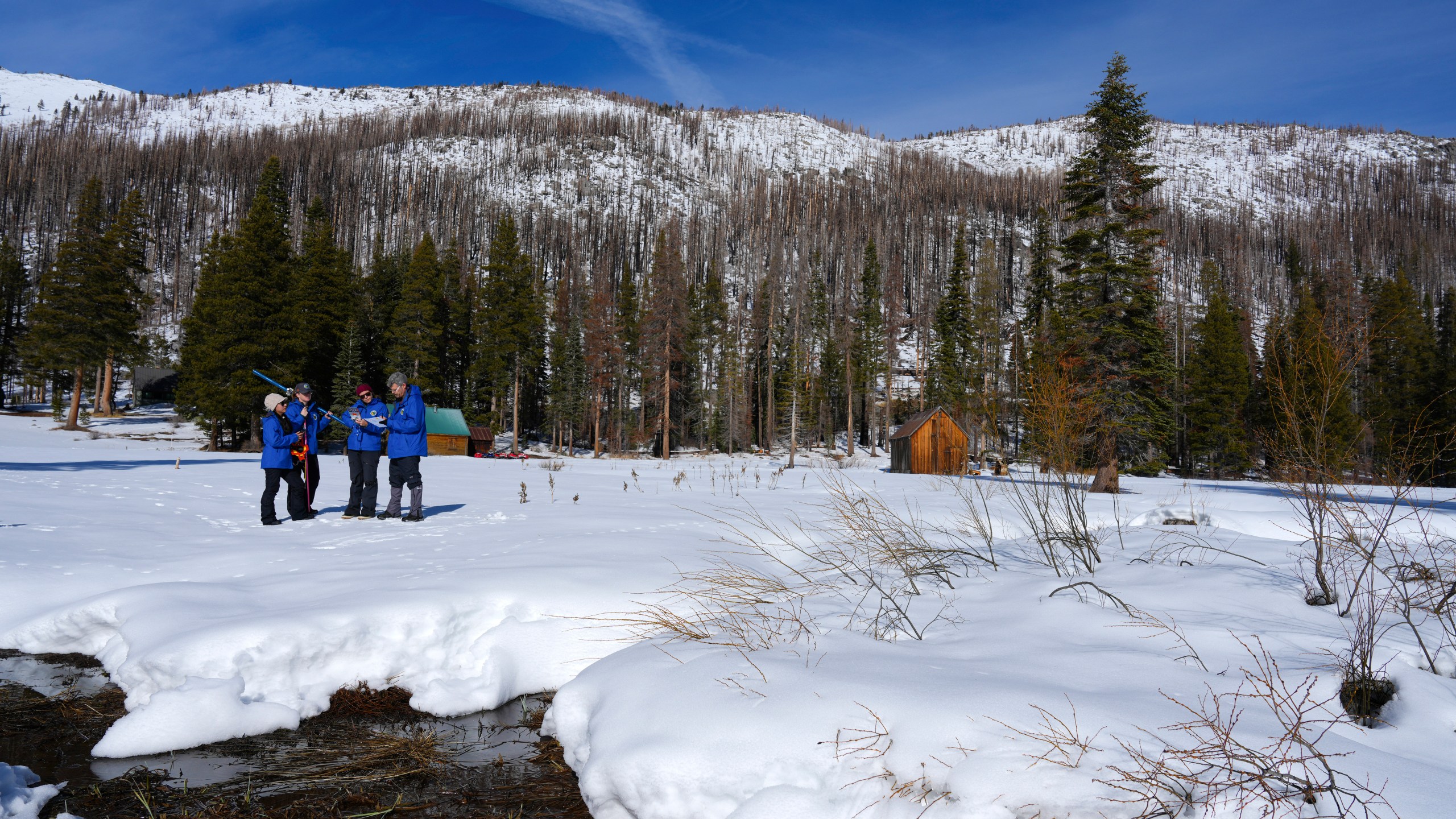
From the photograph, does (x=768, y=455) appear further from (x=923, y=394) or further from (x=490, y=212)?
(x=490, y=212)

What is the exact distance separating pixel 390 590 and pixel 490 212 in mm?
101165

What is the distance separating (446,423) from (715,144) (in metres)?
105

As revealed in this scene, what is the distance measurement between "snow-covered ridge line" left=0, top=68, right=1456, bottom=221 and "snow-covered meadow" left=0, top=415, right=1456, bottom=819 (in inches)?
4136

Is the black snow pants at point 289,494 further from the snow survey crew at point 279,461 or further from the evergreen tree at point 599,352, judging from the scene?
the evergreen tree at point 599,352

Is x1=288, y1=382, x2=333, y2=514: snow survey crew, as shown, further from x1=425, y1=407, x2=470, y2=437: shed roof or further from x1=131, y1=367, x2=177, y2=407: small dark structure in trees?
x1=131, y1=367, x2=177, y2=407: small dark structure in trees

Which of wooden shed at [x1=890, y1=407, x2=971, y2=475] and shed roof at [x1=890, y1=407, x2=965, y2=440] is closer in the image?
wooden shed at [x1=890, y1=407, x2=971, y2=475]

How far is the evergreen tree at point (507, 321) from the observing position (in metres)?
38.7

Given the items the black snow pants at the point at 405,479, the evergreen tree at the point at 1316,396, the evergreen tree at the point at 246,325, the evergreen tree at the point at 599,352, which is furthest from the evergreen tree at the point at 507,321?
the evergreen tree at the point at 1316,396

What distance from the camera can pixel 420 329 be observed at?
3597 cm

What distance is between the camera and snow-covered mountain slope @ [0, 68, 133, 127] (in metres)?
125

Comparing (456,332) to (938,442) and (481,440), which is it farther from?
(938,442)

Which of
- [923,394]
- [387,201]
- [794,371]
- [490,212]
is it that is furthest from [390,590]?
[387,201]

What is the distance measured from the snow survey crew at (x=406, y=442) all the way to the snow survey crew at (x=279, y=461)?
0.93 meters

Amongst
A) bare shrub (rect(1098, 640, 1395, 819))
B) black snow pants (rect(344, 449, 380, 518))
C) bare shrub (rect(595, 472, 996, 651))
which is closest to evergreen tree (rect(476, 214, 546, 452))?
black snow pants (rect(344, 449, 380, 518))
